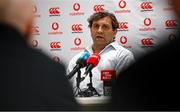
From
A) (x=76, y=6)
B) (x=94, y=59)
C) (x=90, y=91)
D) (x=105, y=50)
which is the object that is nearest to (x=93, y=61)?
(x=94, y=59)

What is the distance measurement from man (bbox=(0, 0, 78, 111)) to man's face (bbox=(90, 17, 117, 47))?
218cm

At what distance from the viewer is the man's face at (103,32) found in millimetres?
3213

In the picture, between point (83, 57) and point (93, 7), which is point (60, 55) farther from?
point (93, 7)

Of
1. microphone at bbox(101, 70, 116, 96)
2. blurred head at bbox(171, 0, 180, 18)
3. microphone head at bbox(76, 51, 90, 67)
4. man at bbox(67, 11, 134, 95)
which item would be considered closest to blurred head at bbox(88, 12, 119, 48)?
man at bbox(67, 11, 134, 95)

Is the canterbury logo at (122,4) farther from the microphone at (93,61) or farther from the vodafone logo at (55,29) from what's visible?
the vodafone logo at (55,29)

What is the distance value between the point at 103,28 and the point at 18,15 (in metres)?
2.25

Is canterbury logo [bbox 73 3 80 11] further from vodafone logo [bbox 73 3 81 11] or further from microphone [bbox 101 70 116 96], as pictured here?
microphone [bbox 101 70 116 96]

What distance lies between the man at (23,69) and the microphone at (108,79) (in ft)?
7.08

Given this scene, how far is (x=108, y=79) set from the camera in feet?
10.5

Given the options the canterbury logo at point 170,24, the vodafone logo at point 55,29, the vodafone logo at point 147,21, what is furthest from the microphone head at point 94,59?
the canterbury logo at point 170,24

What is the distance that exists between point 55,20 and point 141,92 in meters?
0.94

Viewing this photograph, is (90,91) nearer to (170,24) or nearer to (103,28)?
(103,28)

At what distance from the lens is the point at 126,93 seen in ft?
9.96

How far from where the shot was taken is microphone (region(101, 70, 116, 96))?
3203 mm
